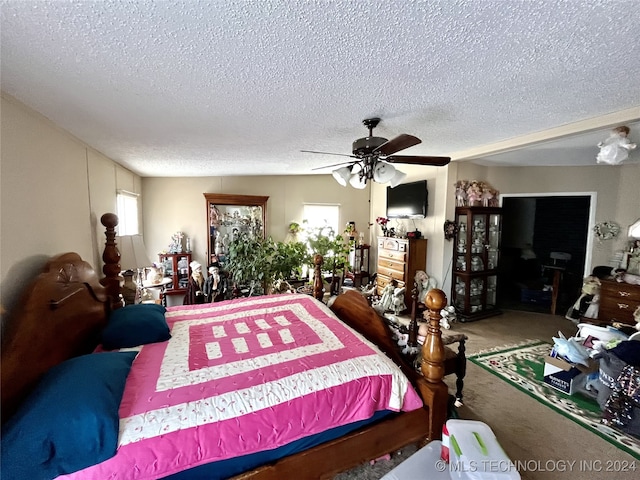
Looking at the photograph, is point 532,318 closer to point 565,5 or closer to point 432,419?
point 432,419

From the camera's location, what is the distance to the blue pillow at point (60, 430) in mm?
1009

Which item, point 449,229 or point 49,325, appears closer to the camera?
point 49,325

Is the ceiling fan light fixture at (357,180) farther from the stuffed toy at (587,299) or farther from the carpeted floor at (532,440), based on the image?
the stuffed toy at (587,299)

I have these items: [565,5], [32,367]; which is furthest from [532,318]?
[32,367]

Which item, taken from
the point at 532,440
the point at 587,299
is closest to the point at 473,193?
the point at 587,299

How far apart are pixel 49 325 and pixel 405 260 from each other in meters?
3.87

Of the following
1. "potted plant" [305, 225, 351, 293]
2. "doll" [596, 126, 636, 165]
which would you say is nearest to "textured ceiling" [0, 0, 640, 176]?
"doll" [596, 126, 636, 165]

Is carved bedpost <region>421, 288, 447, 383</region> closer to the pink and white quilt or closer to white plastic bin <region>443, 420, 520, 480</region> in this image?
the pink and white quilt

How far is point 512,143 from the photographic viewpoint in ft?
9.38

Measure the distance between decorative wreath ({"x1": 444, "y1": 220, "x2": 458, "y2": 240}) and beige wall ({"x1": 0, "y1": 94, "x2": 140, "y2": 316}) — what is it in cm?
413

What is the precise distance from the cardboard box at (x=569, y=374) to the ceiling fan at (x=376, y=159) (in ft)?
6.94

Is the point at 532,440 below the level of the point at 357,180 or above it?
below

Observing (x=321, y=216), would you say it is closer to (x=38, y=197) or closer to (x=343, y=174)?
(x=343, y=174)

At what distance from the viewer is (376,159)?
2.27 meters
